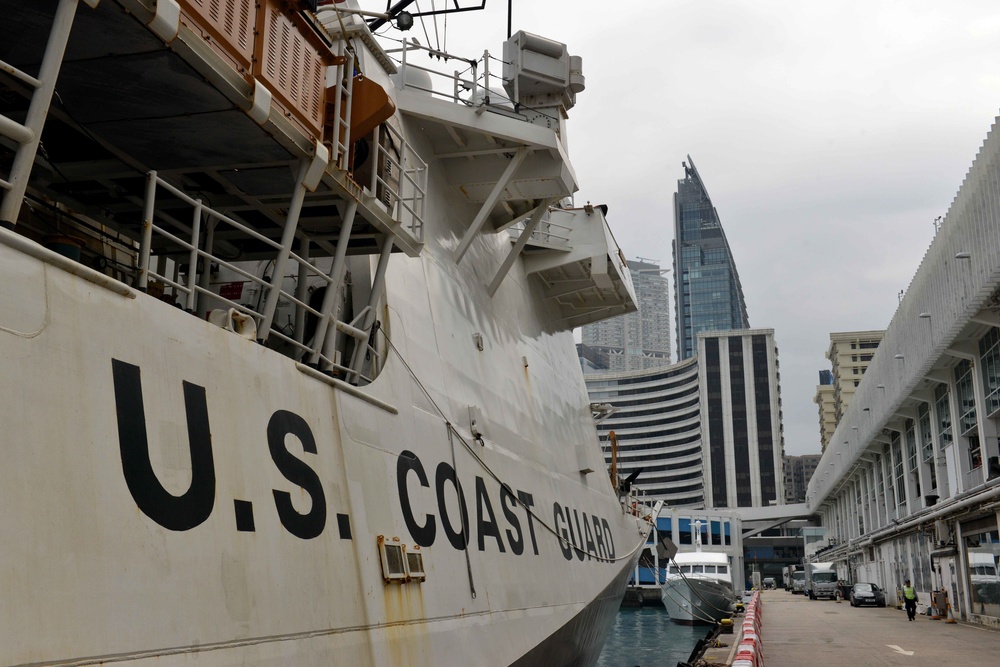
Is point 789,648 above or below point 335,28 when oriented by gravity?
below

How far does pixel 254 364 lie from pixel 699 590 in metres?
38.1

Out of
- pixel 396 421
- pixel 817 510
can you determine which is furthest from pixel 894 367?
pixel 817 510

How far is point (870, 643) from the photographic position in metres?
22.4

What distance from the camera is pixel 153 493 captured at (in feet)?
16.9

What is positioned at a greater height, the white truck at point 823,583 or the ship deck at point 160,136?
the ship deck at point 160,136

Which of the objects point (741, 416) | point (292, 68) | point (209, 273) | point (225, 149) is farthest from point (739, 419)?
point (225, 149)

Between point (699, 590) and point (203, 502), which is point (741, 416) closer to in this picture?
point (699, 590)

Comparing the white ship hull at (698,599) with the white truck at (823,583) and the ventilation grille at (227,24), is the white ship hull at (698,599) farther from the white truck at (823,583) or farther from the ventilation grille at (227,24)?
the ventilation grille at (227,24)

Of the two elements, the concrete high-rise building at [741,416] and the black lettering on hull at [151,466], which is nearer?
the black lettering on hull at [151,466]

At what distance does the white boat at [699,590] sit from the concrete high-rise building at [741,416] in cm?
13285


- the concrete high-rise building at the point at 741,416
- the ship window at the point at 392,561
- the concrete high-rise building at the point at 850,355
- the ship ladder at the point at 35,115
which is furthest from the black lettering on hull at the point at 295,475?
the concrete high-rise building at the point at 741,416

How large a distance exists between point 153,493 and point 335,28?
671cm

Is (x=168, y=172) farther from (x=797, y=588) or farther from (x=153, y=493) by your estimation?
(x=797, y=588)

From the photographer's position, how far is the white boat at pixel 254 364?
470 centimetres
